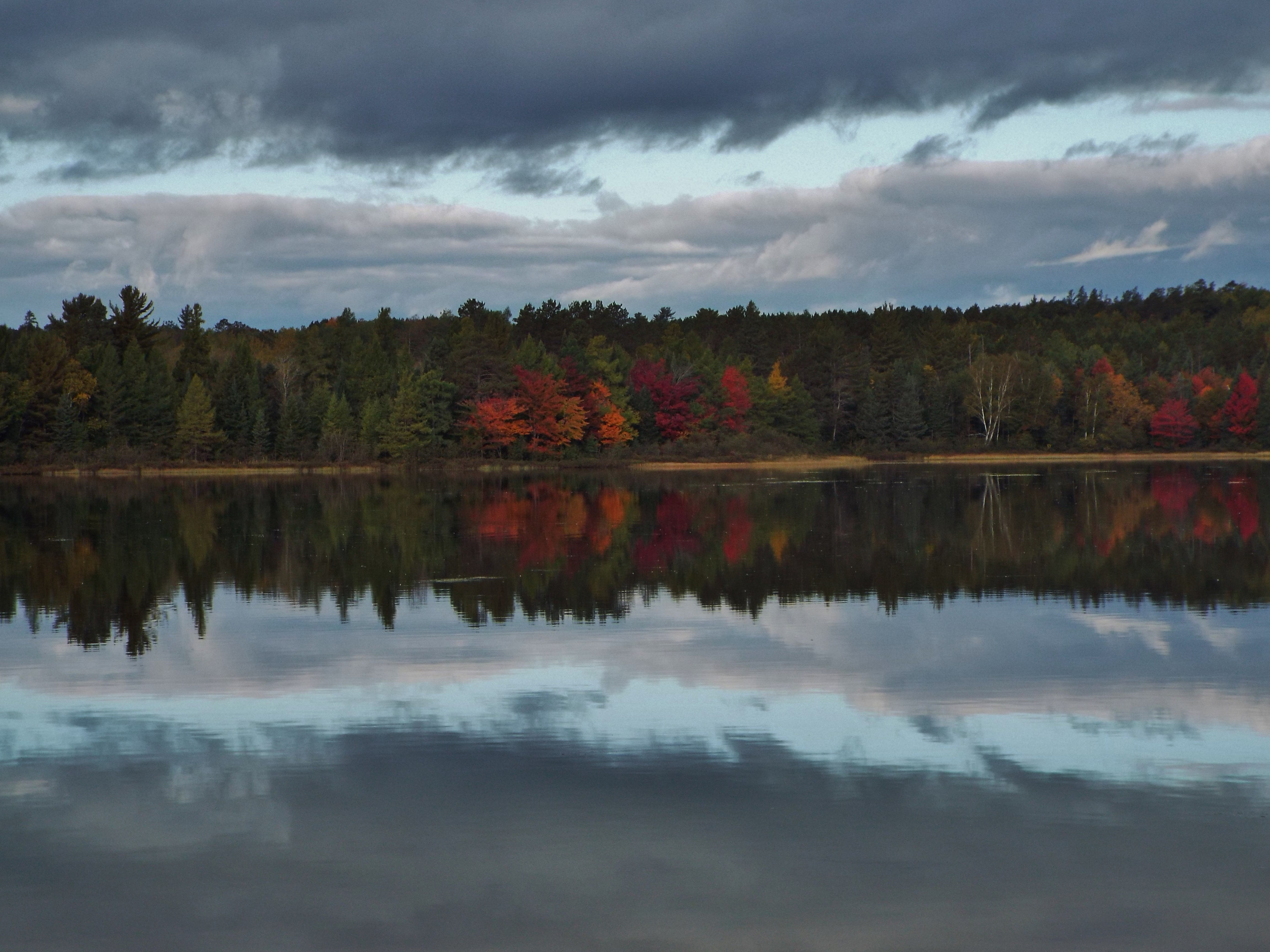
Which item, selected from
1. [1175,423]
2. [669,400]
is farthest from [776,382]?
[1175,423]

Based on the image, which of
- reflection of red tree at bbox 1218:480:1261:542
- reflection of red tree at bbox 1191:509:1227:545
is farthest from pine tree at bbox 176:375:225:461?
reflection of red tree at bbox 1191:509:1227:545

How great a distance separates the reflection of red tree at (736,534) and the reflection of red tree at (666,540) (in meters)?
0.86

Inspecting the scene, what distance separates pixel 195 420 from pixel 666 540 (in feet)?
192

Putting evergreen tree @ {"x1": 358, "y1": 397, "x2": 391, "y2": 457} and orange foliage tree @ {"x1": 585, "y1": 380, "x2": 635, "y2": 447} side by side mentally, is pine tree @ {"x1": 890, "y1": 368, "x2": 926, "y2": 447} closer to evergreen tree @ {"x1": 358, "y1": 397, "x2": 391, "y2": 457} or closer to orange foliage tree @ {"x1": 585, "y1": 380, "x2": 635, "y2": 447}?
orange foliage tree @ {"x1": 585, "y1": 380, "x2": 635, "y2": 447}

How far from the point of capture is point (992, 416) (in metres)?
111

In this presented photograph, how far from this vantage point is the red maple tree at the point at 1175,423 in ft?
365

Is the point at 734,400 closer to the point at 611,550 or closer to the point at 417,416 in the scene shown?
the point at 417,416

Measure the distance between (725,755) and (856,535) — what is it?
2259 centimetres

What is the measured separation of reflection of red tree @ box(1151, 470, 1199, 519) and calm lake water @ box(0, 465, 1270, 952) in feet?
50.1

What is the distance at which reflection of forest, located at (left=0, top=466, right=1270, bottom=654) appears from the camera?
73.2ft

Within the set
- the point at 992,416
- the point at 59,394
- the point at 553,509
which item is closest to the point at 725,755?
the point at 553,509

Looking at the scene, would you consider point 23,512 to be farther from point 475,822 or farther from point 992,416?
point 992,416

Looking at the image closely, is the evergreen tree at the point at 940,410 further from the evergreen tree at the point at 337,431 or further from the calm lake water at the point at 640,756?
the calm lake water at the point at 640,756

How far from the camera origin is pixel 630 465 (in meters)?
93.2
